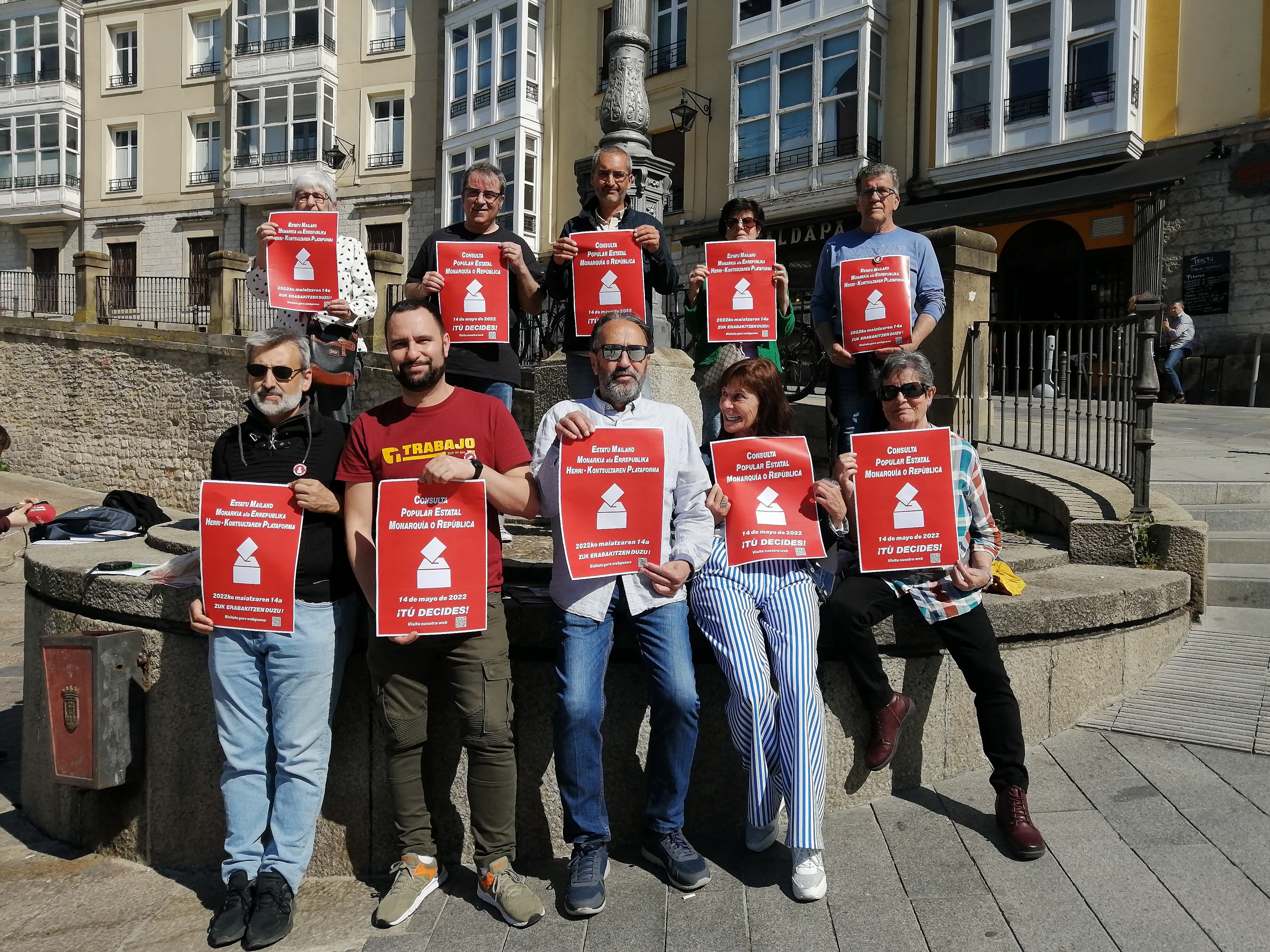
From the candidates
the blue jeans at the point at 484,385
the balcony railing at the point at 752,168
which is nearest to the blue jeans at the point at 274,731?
the blue jeans at the point at 484,385

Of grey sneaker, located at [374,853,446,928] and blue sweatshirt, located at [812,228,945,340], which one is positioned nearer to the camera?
grey sneaker, located at [374,853,446,928]

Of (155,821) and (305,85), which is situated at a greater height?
(305,85)

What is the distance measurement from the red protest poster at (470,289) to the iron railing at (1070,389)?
11.9 ft

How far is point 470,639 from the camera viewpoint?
3393 millimetres

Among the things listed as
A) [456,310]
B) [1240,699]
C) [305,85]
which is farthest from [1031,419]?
[305,85]

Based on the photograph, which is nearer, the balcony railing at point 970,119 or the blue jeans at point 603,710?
the blue jeans at point 603,710

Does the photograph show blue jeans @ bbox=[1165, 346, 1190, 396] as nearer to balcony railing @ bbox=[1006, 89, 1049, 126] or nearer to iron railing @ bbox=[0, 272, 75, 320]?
balcony railing @ bbox=[1006, 89, 1049, 126]

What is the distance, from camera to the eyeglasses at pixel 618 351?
3.54m

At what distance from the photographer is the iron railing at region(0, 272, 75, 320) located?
2275cm

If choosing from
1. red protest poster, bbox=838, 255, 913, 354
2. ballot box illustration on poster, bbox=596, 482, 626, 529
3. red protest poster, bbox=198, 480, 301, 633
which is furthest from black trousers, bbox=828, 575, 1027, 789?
red protest poster, bbox=198, 480, 301, 633

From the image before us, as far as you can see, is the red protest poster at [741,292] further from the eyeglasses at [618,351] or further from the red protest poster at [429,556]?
the red protest poster at [429,556]

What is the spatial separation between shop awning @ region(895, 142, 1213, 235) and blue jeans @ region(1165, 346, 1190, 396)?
9.73 feet

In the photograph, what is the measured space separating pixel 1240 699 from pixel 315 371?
450cm

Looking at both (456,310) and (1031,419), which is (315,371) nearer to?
(456,310)
